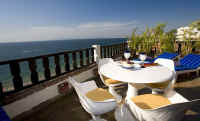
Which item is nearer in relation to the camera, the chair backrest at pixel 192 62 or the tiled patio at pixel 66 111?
the tiled patio at pixel 66 111

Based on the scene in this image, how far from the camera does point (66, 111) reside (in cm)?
189

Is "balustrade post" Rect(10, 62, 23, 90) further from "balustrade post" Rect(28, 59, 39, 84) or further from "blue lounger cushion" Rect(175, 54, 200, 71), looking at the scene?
"blue lounger cushion" Rect(175, 54, 200, 71)

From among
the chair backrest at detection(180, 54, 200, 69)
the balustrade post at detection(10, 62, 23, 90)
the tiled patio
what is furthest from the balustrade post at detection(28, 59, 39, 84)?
the chair backrest at detection(180, 54, 200, 69)

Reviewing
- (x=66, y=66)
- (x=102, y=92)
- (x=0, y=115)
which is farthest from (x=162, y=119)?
(x=66, y=66)

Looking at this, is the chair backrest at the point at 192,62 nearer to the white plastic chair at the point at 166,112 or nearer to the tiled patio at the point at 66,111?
the tiled patio at the point at 66,111

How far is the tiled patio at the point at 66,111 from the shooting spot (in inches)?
66.7

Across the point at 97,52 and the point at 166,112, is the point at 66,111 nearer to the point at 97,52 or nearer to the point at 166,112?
the point at 166,112

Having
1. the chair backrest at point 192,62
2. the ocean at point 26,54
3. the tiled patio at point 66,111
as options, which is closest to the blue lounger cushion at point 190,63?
the chair backrest at point 192,62

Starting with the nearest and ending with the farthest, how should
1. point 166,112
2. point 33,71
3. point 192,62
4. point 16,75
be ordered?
1. point 166,112
2. point 16,75
3. point 33,71
4. point 192,62

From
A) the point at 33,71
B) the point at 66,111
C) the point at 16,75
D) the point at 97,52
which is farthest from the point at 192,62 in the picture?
the point at 16,75

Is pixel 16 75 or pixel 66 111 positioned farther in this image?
pixel 66 111

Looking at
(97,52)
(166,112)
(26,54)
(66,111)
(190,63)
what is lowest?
(26,54)

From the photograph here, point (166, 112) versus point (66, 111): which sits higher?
point (166, 112)

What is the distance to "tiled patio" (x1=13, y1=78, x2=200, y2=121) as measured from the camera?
1693 millimetres
